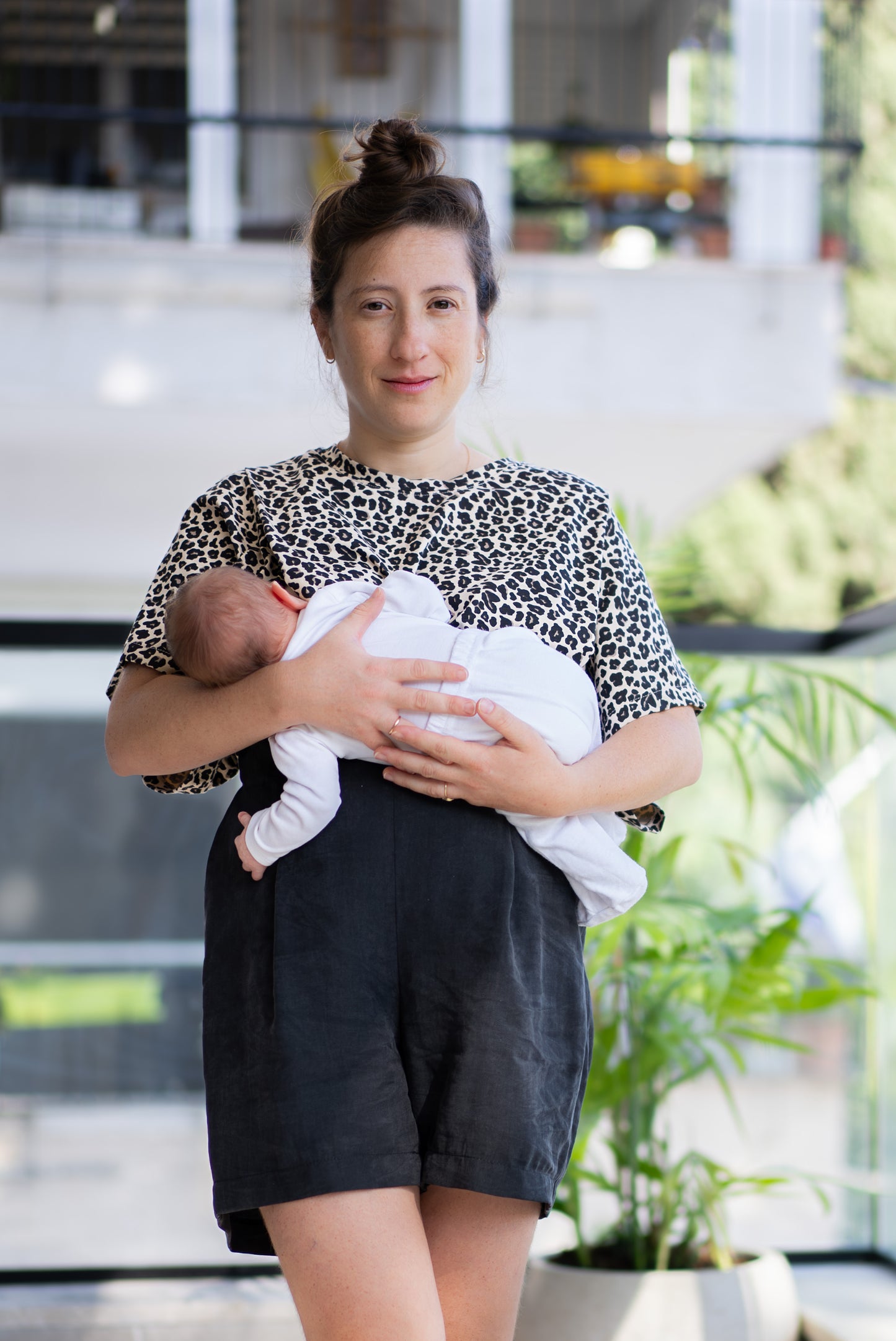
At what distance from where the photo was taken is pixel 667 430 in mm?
6562

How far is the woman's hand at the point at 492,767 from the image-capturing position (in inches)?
52.6

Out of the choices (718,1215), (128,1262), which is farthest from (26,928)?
(718,1215)

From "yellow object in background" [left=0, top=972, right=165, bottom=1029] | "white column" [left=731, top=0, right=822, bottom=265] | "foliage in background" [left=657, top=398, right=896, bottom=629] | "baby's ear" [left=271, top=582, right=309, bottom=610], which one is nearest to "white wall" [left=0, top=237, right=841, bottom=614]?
"white column" [left=731, top=0, right=822, bottom=265]

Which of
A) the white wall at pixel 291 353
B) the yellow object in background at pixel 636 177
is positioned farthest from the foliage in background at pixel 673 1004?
the yellow object in background at pixel 636 177

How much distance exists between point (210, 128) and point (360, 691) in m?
6.58

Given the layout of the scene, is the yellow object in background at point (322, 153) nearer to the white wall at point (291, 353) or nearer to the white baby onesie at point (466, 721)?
the white wall at point (291, 353)

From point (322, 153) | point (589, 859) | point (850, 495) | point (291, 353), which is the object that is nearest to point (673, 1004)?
point (589, 859)

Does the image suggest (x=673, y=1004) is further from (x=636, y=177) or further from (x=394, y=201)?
(x=636, y=177)

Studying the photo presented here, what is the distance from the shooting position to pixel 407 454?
5.12ft

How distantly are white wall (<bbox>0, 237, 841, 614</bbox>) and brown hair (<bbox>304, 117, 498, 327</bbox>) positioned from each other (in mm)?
4191

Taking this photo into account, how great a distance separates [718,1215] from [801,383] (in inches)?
184

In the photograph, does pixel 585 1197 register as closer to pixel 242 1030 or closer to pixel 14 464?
pixel 242 1030

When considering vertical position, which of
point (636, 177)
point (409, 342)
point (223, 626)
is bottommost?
point (223, 626)

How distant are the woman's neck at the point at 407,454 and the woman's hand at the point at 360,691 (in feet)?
0.90
